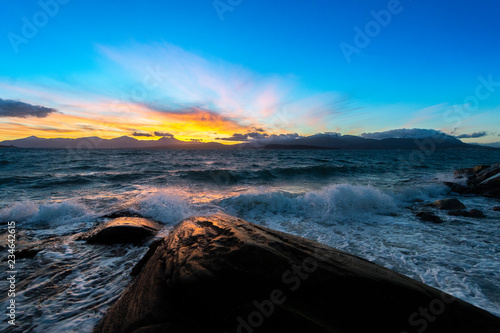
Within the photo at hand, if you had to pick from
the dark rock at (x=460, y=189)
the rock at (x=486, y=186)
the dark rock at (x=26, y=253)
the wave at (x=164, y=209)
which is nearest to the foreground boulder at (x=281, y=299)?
the dark rock at (x=26, y=253)

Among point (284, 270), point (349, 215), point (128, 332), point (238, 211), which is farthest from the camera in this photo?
point (238, 211)

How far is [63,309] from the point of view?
12.3 ft

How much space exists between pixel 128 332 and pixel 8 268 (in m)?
4.79

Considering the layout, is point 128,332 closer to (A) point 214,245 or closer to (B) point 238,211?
(A) point 214,245

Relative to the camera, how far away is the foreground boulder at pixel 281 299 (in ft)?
8.05

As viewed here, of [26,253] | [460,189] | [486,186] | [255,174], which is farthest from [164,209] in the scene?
[486,186]

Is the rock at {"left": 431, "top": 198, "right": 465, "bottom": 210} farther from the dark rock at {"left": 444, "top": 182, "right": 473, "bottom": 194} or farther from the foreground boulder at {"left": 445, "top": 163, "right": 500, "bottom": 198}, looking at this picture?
the dark rock at {"left": 444, "top": 182, "right": 473, "bottom": 194}

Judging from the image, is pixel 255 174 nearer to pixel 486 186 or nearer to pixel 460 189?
pixel 460 189

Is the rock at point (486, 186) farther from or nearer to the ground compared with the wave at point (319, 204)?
farther from the ground

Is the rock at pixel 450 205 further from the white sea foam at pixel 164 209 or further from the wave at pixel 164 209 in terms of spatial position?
the white sea foam at pixel 164 209

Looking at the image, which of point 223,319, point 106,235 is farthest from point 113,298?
point 106,235

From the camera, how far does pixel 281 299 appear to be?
2.58 meters

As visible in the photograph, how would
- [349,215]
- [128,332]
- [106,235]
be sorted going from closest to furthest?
[128,332], [106,235], [349,215]

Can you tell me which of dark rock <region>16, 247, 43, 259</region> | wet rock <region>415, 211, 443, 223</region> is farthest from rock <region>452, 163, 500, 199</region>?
dark rock <region>16, 247, 43, 259</region>
